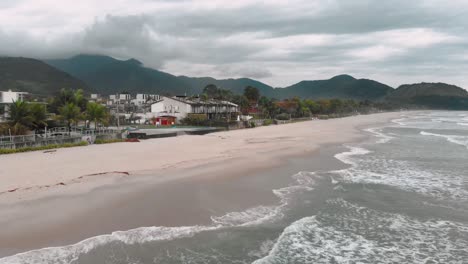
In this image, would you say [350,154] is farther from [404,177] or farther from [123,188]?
[123,188]

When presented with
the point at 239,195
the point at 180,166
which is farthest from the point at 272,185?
the point at 180,166

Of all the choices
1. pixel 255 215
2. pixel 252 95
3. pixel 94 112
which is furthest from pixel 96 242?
pixel 252 95

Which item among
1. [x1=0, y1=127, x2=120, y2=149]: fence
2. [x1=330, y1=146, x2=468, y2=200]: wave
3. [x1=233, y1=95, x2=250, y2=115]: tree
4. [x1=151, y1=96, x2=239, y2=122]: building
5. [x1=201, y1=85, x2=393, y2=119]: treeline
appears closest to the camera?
[x1=330, y1=146, x2=468, y2=200]: wave

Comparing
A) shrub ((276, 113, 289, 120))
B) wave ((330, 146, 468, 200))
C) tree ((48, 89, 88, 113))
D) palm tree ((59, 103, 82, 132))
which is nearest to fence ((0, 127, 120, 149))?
palm tree ((59, 103, 82, 132))

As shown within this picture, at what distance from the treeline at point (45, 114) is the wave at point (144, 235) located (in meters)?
22.1

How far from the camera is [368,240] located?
11.5m

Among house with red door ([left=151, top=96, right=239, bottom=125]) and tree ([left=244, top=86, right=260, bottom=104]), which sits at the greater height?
tree ([left=244, top=86, right=260, bottom=104])

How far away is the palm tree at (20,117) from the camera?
98.4 ft

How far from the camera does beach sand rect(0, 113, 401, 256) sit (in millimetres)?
11891

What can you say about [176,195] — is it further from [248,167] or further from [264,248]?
[248,167]

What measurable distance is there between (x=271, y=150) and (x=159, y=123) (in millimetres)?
35367

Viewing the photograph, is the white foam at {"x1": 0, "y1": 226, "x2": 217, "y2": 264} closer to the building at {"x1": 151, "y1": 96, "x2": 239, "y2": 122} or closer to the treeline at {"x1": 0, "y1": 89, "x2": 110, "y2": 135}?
the treeline at {"x1": 0, "y1": 89, "x2": 110, "y2": 135}

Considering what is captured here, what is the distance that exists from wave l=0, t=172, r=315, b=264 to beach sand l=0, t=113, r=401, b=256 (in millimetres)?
412

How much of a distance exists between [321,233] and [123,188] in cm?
909
